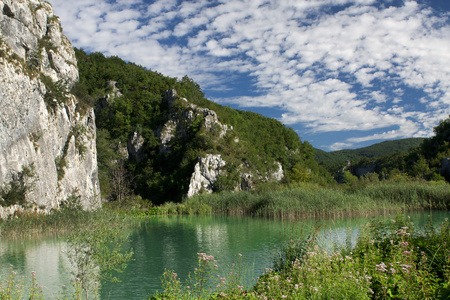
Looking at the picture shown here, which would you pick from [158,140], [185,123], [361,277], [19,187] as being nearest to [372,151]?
[185,123]

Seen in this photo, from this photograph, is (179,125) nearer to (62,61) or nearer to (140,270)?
(62,61)

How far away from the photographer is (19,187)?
79.9 feet

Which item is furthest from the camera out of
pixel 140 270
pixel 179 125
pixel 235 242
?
pixel 179 125

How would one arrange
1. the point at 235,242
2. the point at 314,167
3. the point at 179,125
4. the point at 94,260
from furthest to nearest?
the point at 314,167 < the point at 179,125 < the point at 235,242 < the point at 94,260

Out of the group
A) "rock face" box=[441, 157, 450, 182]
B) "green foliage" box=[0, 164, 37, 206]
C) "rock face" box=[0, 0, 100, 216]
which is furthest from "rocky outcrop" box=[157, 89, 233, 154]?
"rock face" box=[441, 157, 450, 182]

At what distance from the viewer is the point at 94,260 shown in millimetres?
7766

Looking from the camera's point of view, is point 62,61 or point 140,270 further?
point 62,61

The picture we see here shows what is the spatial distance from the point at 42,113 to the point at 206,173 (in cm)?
2566

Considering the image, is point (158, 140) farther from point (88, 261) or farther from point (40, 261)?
point (88, 261)

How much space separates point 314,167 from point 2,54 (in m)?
57.9

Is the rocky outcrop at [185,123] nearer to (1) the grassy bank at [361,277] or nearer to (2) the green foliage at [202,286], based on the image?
(2) the green foliage at [202,286]

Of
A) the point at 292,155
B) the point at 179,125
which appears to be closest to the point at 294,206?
the point at 179,125

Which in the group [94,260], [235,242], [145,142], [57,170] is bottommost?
[235,242]

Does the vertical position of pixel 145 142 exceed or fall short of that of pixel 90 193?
it exceeds it
